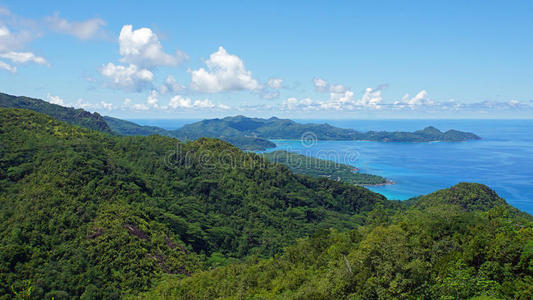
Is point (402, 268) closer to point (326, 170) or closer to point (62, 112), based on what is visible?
point (326, 170)

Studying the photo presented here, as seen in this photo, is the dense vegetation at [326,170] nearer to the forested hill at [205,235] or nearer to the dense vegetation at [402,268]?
the forested hill at [205,235]

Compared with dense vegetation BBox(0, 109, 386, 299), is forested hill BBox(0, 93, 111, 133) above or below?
above

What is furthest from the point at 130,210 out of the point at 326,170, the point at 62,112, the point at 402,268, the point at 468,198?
the point at 326,170

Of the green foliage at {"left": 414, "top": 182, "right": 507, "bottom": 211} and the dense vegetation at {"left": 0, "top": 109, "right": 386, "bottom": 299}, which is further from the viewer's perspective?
the green foliage at {"left": 414, "top": 182, "right": 507, "bottom": 211}

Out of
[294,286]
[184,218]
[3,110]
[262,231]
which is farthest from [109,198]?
[3,110]

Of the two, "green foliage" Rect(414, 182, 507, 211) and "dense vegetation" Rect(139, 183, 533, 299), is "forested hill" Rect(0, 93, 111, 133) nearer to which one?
"dense vegetation" Rect(139, 183, 533, 299)

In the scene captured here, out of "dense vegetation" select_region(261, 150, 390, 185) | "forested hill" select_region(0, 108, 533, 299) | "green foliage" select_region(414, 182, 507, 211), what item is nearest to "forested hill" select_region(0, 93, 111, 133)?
"forested hill" select_region(0, 108, 533, 299)

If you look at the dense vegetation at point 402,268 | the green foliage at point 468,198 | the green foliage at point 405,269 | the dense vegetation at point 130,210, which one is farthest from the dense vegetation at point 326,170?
the green foliage at point 405,269
